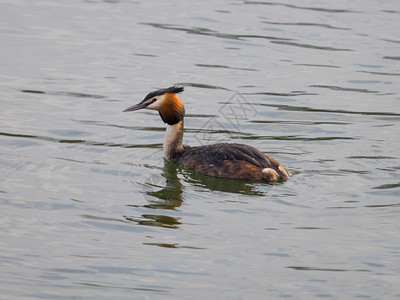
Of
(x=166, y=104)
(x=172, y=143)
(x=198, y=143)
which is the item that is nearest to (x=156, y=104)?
(x=166, y=104)

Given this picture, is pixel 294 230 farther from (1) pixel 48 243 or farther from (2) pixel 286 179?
(1) pixel 48 243

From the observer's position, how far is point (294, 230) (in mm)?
7988

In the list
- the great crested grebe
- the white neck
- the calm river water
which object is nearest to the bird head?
the great crested grebe

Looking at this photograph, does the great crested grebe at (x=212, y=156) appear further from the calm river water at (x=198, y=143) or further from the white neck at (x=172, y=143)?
the calm river water at (x=198, y=143)

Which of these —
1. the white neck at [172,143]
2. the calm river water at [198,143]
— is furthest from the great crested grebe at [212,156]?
the calm river water at [198,143]

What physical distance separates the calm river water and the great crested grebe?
14cm

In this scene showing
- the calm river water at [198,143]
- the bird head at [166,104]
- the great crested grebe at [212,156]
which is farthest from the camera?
the bird head at [166,104]

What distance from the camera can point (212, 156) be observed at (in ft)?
32.2

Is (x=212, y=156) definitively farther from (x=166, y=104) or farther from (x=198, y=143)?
(x=198, y=143)

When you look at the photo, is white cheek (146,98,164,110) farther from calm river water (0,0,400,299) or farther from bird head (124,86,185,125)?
calm river water (0,0,400,299)

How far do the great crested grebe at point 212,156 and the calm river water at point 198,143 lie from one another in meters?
0.14

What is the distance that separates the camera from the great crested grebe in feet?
31.1

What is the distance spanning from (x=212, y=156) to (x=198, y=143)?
1.66 metres

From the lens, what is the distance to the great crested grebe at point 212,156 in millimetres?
9477
